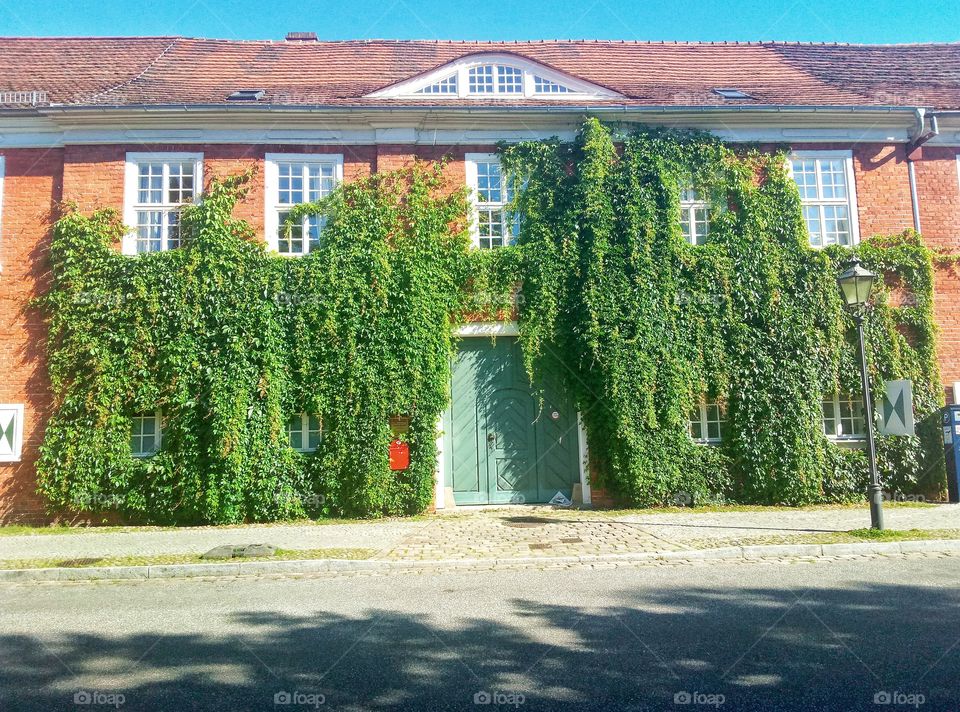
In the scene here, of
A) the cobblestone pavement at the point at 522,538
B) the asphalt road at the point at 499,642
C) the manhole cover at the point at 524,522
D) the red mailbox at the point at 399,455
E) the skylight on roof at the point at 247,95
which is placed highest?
the skylight on roof at the point at 247,95

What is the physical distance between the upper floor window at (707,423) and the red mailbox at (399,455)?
511 cm

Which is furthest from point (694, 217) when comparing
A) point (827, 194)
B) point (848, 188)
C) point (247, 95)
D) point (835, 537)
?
point (247, 95)

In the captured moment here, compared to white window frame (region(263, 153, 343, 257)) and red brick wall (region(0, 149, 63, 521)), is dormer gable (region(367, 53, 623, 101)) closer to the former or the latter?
white window frame (region(263, 153, 343, 257))

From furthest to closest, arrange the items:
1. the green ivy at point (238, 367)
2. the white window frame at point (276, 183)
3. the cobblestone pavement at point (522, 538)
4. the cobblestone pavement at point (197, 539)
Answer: the white window frame at point (276, 183)
the green ivy at point (238, 367)
the cobblestone pavement at point (197, 539)
the cobblestone pavement at point (522, 538)

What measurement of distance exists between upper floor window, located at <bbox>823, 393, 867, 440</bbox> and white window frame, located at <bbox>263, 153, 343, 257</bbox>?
32.8 ft

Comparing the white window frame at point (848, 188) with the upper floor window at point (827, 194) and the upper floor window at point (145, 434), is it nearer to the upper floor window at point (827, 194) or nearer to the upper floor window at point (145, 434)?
the upper floor window at point (827, 194)

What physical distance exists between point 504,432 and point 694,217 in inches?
214

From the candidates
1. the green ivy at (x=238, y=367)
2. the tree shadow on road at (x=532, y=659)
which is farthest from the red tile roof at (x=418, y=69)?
the tree shadow on road at (x=532, y=659)

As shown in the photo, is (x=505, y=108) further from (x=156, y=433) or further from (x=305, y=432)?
(x=156, y=433)

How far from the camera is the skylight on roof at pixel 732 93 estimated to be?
1364cm

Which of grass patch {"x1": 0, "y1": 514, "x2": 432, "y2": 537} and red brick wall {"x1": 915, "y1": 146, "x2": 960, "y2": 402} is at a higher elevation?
red brick wall {"x1": 915, "y1": 146, "x2": 960, "y2": 402}

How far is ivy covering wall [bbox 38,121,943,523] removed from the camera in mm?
11242

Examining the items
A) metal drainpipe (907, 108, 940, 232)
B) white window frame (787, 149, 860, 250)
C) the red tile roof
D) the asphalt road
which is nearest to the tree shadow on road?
the asphalt road

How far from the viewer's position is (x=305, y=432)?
465 inches
